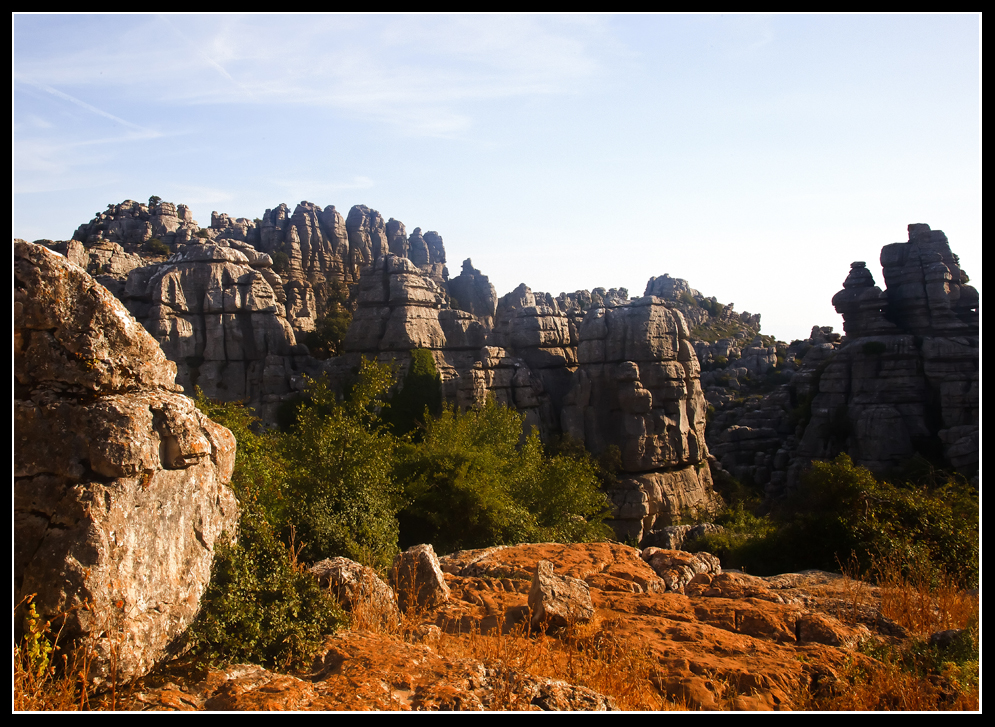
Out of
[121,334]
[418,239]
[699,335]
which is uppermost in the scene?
[418,239]

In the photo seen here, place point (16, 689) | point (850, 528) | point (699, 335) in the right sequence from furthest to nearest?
point (699, 335)
point (850, 528)
point (16, 689)

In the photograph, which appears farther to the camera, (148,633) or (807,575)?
(807,575)

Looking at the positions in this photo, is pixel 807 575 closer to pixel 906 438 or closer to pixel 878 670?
pixel 878 670

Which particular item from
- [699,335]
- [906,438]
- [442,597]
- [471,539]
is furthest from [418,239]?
[442,597]

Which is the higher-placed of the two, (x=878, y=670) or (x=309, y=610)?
(x=309, y=610)

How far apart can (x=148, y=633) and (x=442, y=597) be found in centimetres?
364

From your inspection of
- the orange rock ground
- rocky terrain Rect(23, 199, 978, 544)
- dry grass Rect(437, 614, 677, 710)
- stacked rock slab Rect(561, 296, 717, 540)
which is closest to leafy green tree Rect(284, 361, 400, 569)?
the orange rock ground

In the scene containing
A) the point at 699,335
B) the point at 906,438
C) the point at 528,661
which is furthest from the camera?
the point at 699,335

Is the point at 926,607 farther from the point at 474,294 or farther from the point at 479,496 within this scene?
the point at 474,294

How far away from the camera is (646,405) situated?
104ft

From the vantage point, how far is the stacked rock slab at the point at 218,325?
3375 centimetres

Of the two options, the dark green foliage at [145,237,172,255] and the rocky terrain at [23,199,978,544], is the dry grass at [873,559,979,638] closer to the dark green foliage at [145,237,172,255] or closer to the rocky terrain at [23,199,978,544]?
the rocky terrain at [23,199,978,544]

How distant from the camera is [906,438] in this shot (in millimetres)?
33719

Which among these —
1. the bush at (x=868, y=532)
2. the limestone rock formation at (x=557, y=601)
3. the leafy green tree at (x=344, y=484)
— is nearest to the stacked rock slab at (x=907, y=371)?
the bush at (x=868, y=532)
